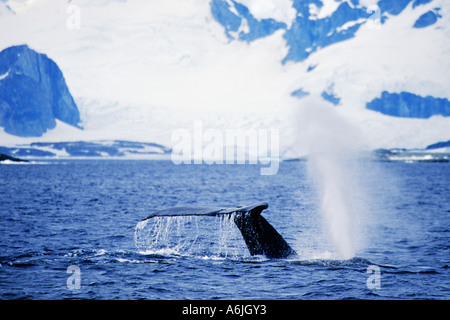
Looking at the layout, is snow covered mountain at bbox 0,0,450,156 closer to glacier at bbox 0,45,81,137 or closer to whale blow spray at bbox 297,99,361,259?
glacier at bbox 0,45,81,137

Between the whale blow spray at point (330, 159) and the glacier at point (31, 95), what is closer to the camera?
the whale blow spray at point (330, 159)

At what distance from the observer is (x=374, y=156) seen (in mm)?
139875

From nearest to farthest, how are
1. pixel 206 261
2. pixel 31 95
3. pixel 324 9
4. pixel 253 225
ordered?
pixel 253 225
pixel 206 261
pixel 31 95
pixel 324 9

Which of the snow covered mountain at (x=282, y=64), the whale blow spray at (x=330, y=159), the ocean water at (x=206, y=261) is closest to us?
the ocean water at (x=206, y=261)

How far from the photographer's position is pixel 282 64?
200 metres

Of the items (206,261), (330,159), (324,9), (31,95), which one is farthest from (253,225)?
(324,9)

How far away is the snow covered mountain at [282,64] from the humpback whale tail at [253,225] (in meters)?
111

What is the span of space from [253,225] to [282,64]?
192651mm

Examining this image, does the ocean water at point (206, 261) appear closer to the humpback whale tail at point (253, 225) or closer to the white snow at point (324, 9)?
the humpback whale tail at point (253, 225)

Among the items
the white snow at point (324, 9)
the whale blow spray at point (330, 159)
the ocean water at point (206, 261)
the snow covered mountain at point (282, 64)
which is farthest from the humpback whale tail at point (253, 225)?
the white snow at point (324, 9)

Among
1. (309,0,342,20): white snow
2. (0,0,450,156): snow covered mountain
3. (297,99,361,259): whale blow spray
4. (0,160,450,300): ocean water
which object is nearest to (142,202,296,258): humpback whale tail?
(0,160,450,300): ocean water

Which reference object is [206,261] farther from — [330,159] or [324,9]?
[324,9]

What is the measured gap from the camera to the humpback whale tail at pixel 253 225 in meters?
10.2
